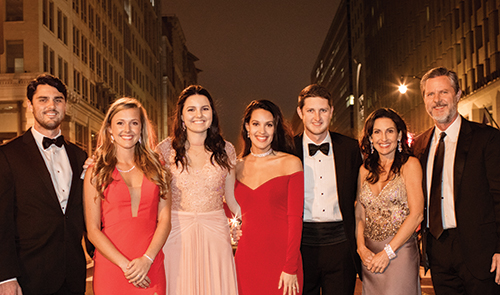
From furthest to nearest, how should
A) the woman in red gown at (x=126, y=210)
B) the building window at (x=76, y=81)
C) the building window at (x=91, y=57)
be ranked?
the building window at (x=91, y=57) → the building window at (x=76, y=81) → the woman in red gown at (x=126, y=210)

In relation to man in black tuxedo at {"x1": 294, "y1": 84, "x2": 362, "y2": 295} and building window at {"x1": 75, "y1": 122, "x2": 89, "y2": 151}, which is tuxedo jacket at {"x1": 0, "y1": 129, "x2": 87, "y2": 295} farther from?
building window at {"x1": 75, "y1": 122, "x2": 89, "y2": 151}

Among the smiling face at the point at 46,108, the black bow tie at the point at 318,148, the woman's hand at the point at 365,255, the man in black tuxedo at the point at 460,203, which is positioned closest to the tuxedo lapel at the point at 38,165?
the smiling face at the point at 46,108

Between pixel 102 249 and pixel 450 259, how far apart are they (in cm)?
359

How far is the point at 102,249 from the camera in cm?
464

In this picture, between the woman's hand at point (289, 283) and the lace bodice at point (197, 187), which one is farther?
the lace bodice at point (197, 187)

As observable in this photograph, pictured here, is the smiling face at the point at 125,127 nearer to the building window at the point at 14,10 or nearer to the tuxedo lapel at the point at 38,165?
the tuxedo lapel at the point at 38,165

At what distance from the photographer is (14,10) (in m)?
28.7

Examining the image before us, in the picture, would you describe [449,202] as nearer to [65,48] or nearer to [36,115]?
[36,115]

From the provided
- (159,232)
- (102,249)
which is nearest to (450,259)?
(159,232)

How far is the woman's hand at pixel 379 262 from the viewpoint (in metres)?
5.24

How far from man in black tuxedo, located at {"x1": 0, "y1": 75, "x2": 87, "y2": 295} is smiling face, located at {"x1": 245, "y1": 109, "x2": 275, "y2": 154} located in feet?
6.23

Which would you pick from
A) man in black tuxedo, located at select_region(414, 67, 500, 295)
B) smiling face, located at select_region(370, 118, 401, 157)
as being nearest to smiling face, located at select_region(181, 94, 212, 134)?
smiling face, located at select_region(370, 118, 401, 157)

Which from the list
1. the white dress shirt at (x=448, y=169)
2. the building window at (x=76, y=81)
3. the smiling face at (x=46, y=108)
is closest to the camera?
the smiling face at (x=46, y=108)

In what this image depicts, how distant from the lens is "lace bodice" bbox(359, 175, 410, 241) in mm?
5355
